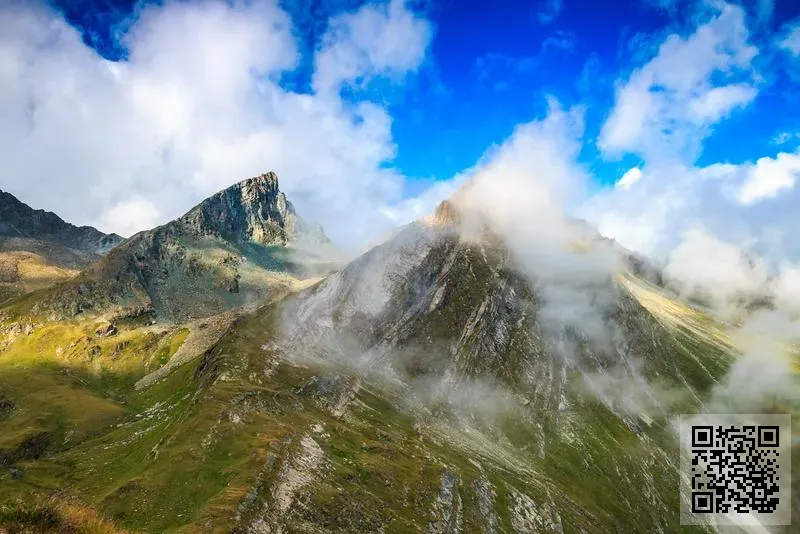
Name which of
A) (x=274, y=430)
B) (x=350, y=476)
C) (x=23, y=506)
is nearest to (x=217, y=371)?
(x=274, y=430)

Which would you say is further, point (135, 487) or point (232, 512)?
point (135, 487)

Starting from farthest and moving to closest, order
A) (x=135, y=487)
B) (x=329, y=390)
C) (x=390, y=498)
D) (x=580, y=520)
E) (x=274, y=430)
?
1. (x=329, y=390)
2. (x=580, y=520)
3. (x=274, y=430)
4. (x=390, y=498)
5. (x=135, y=487)

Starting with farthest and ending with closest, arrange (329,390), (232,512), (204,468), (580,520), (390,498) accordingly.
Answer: (329,390) → (580,520) → (390,498) → (204,468) → (232,512)

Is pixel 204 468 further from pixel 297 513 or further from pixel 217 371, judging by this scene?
pixel 217 371

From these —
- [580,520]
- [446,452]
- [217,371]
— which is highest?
[217,371]

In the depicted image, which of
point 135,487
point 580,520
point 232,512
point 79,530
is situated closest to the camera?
point 79,530

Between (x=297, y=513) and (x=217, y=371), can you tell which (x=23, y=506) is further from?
(x=217, y=371)

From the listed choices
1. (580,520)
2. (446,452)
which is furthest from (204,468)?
(580,520)

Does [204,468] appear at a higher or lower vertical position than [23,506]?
lower

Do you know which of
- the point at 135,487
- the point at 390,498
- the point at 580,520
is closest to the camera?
the point at 135,487
